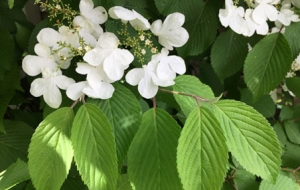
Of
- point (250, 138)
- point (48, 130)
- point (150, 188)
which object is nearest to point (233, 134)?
point (250, 138)

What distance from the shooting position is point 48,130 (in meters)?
0.46

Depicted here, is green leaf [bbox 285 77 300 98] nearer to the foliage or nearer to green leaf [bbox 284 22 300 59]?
green leaf [bbox 284 22 300 59]

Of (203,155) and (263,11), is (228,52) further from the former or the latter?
(203,155)

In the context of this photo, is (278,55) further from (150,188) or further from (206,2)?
(150,188)

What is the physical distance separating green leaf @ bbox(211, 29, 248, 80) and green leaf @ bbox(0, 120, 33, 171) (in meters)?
0.45

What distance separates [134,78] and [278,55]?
35 cm

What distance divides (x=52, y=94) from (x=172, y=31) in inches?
7.6

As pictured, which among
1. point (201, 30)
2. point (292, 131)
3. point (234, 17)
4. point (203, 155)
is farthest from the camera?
point (292, 131)

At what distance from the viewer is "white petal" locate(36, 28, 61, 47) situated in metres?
0.50

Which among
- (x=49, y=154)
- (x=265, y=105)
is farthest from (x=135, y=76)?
(x=265, y=105)

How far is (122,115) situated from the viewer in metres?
0.50

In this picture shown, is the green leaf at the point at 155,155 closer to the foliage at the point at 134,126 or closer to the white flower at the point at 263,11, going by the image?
the foliage at the point at 134,126

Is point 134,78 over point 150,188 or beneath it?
over

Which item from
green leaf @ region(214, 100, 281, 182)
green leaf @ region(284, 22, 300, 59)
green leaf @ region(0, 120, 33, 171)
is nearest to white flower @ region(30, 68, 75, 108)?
green leaf @ region(214, 100, 281, 182)
